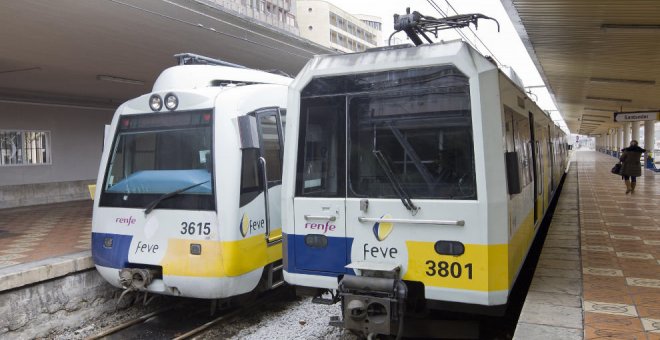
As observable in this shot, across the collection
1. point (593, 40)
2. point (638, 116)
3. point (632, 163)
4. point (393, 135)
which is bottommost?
point (632, 163)

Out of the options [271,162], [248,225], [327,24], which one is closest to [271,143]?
[271,162]

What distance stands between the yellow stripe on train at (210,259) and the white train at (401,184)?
2.90 feet

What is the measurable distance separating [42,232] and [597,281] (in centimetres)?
836

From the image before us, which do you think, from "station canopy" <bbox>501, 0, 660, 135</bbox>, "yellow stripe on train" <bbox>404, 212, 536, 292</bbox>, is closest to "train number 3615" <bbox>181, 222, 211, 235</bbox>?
"yellow stripe on train" <bbox>404, 212, 536, 292</bbox>

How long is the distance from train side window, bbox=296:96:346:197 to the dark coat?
39.1 feet

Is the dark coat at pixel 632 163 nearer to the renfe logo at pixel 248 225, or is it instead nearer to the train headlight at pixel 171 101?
the renfe logo at pixel 248 225

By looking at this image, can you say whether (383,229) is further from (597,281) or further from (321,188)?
(597,281)

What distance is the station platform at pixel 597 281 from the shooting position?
157 inches

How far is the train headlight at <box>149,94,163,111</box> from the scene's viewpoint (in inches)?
228

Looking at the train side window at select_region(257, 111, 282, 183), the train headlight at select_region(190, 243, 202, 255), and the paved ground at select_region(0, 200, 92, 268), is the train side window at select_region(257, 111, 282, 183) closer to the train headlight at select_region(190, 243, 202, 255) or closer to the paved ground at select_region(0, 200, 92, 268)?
the train headlight at select_region(190, 243, 202, 255)

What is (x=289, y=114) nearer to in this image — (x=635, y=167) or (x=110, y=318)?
(x=110, y=318)

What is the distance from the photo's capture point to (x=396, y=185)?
13.7 ft

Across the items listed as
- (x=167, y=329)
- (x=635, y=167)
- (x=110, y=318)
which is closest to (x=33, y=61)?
(x=110, y=318)

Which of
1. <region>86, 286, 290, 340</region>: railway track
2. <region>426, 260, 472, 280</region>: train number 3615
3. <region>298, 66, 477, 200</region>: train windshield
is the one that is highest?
<region>298, 66, 477, 200</region>: train windshield
